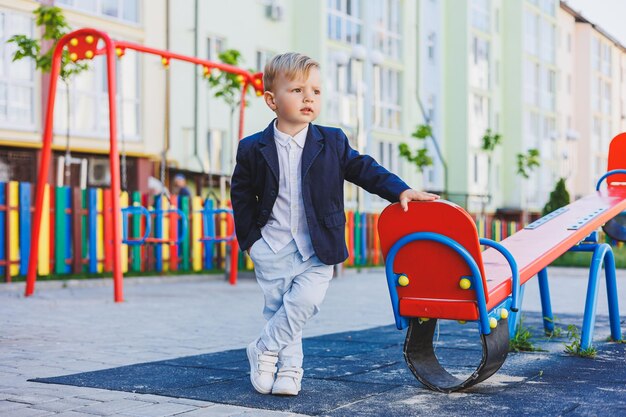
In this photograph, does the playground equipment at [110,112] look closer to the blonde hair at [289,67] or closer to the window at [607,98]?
the blonde hair at [289,67]

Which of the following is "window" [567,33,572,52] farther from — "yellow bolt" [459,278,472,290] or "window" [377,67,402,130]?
"yellow bolt" [459,278,472,290]

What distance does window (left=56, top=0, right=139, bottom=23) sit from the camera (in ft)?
76.5

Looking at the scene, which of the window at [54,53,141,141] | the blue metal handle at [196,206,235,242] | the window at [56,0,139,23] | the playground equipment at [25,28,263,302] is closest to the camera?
the playground equipment at [25,28,263,302]

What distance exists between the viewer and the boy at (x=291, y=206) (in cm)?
452

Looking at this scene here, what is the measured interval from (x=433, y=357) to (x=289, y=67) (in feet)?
5.37

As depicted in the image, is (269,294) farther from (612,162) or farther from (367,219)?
(367,219)

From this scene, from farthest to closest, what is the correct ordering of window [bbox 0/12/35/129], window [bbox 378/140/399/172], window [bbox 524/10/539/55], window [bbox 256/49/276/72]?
window [bbox 524/10/539/55] < window [bbox 378/140/399/172] < window [bbox 256/49/276/72] < window [bbox 0/12/35/129]

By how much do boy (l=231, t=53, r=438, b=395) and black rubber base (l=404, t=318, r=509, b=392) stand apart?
0.53 metres

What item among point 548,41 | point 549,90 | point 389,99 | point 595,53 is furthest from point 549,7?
point 389,99

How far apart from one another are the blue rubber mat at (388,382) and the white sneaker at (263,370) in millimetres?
62

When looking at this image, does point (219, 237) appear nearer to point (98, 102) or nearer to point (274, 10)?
point (98, 102)

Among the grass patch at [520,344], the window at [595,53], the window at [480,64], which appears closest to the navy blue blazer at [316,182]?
the grass patch at [520,344]

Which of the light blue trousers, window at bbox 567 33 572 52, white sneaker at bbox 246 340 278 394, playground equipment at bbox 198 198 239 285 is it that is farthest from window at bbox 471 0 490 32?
white sneaker at bbox 246 340 278 394

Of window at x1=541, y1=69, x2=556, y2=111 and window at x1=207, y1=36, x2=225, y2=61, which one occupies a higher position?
window at x1=541, y1=69, x2=556, y2=111
